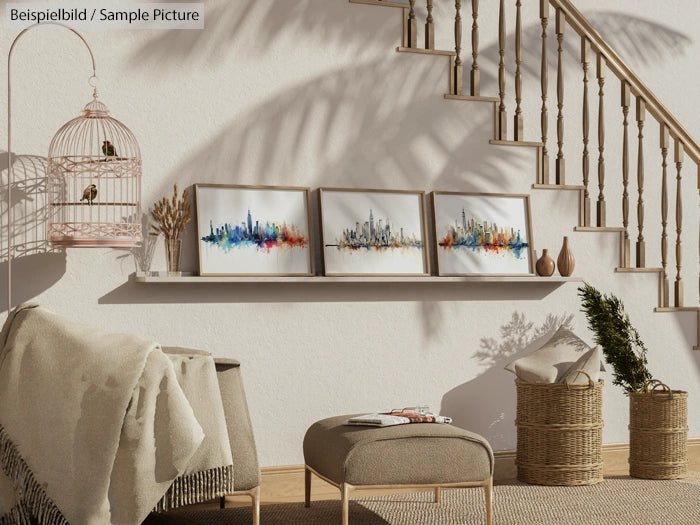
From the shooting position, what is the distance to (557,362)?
4984 millimetres

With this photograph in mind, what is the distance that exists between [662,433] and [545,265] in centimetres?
104

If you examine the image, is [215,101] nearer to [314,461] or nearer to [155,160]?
[155,160]

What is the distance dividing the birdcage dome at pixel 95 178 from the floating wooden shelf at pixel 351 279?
0.73 feet

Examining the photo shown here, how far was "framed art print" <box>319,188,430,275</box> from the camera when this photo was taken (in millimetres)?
4879

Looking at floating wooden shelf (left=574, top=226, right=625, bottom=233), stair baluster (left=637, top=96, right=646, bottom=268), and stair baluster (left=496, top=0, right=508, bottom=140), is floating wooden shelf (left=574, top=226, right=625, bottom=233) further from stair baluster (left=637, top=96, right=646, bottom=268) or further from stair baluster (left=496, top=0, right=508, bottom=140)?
stair baluster (left=496, top=0, right=508, bottom=140)

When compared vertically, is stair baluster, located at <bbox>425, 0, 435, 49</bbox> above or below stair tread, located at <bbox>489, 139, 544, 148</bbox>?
above

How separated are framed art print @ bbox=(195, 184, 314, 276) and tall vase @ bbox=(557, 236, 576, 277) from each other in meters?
1.39

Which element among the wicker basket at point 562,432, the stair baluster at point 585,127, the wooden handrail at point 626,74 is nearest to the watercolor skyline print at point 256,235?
the wicker basket at point 562,432

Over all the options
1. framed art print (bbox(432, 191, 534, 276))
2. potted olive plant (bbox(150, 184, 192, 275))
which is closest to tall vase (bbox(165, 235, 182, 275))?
potted olive plant (bbox(150, 184, 192, 275))

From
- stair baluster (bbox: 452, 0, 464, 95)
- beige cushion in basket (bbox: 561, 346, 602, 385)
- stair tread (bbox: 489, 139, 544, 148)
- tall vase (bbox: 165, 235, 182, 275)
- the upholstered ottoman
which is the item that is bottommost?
the upholstered ottoman

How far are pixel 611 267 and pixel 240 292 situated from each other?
2.10 metres

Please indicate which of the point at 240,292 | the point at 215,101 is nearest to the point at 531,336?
the point at 240,292

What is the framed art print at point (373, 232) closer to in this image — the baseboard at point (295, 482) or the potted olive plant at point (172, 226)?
the potted olive plant at point (172, 226)

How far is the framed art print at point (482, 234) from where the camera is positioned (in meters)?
5.10
